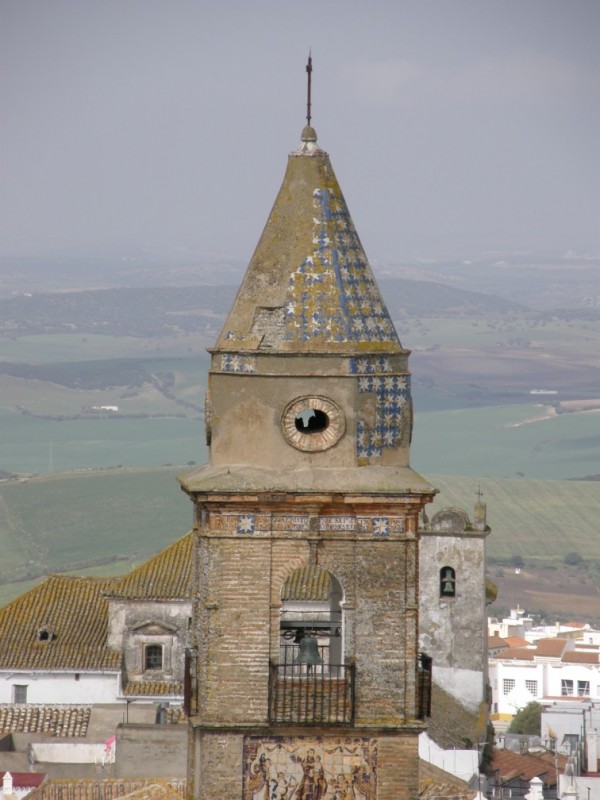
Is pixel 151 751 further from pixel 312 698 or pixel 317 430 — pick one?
pixel 317 430

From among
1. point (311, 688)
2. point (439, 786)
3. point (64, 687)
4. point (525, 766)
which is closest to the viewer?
point (311, 688)

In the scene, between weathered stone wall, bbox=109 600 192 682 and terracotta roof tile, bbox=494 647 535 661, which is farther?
terracotta roof tile, bbox=494 647 535 661

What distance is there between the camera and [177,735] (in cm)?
4447

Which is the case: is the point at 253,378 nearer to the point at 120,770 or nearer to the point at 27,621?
the point at 120,770

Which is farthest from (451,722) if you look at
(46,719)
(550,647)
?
(550,647)

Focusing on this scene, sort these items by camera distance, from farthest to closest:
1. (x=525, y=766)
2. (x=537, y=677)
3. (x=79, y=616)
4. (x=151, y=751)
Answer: (x=537, y=677), (x=79, y=616), (x=525, y=766), (x=151, y=751)

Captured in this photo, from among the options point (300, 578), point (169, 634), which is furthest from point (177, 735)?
point (169, 634)

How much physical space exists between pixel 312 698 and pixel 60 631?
39.2 meters

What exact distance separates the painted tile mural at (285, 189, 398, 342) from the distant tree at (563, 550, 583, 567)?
145988 millimetres

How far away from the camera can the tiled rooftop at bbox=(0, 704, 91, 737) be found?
2320 inches

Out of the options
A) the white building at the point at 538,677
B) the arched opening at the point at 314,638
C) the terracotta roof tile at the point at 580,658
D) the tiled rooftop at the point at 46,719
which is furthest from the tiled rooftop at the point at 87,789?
the terracotta roof tile at the point at 580,658

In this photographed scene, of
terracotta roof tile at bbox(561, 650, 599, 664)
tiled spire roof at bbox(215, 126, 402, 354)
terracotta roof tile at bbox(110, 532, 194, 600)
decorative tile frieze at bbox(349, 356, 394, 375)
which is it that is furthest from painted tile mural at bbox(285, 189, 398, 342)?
terracotta roof tile at bbox(561, 650, 599, 664)

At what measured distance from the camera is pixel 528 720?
93625 millimetres

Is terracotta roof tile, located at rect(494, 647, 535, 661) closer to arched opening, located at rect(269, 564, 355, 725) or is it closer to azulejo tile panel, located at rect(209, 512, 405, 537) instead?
arched opening, located at rect(269, 564, 355, 725)
